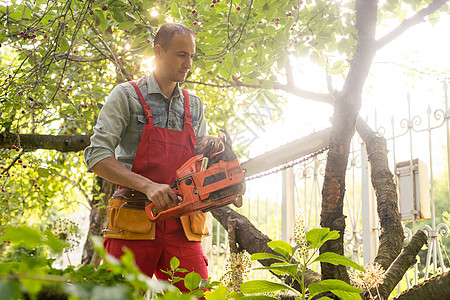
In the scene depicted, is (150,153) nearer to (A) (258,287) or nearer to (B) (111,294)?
(A) (258,287)

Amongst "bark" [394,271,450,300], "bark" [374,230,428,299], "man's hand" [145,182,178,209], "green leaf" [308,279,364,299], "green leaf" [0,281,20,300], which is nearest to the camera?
"green leaf" [0,281,20,300]

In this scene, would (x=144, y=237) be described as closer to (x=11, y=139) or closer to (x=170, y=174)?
(x=170, y=174)

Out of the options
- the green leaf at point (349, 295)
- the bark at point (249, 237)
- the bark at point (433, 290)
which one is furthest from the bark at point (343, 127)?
the bark at point (249, 237)

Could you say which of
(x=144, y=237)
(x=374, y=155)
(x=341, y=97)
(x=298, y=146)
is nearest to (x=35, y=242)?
(x=341, y=97)

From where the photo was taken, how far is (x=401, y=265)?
1.76m

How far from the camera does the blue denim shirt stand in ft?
7.06

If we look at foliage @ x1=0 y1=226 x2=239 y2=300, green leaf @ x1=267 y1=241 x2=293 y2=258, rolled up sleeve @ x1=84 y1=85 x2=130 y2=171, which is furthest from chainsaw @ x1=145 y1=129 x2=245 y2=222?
foliage @ x1=0 y1=226 x2=239 y2=300

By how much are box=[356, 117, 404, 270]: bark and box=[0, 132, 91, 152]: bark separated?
2319 mm

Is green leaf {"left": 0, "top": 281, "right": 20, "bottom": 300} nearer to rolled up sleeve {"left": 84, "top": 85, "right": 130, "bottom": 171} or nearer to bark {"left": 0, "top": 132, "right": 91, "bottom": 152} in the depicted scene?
rolled up sleeve {"left": 84, "top": 85, "right": 130, "bottom": 171}

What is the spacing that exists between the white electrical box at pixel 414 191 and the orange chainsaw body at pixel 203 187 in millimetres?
1791

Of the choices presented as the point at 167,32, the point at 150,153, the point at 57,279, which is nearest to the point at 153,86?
the point at 167,32

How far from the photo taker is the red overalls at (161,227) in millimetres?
2215

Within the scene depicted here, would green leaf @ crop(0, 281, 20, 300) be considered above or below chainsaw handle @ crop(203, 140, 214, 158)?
below

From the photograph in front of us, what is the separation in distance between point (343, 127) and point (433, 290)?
599 millimetres
